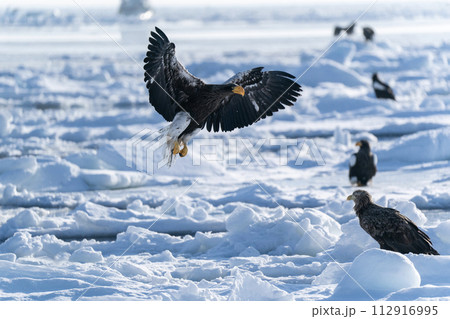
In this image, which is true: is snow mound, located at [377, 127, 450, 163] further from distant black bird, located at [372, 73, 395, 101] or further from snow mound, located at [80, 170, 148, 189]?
distant black bird, located at [372, 73, 395, 101]

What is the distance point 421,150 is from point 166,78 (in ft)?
17.1

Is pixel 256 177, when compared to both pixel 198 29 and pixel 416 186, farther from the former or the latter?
pixel 198 29

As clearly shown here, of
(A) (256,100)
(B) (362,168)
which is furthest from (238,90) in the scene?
(B) (362,168)

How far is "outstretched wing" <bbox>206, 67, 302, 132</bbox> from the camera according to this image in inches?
251

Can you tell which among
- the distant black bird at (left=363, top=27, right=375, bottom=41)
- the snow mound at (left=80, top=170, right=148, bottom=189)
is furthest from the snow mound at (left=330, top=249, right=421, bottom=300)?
the distant black bird at (left=363, top=27, right=375, bottom=41)

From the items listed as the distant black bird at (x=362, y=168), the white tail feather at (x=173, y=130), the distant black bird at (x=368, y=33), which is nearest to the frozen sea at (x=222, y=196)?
the distant black bird at (x=362, y=168)

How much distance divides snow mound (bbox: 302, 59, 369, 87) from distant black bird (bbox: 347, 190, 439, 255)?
1272 cm

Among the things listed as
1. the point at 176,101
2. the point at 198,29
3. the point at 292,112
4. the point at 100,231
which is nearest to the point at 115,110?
the point at 292,112

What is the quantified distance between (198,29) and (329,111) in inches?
1200

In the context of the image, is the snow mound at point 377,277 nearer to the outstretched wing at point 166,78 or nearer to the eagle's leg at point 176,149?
the eagle's leg at point 176,149

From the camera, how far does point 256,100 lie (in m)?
6.41

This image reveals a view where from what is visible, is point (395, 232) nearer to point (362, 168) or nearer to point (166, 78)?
point (166, 78)

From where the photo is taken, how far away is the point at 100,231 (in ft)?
22.6

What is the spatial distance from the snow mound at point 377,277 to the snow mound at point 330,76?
1354 cm
